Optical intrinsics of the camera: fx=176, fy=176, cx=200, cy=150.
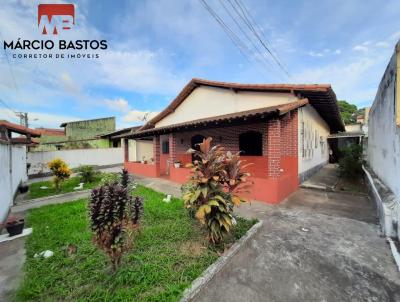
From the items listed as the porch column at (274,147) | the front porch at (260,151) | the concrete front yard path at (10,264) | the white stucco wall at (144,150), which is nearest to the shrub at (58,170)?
the concrete front yard path at (10,264)

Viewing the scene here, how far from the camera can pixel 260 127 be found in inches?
304

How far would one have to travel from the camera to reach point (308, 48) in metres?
9.38

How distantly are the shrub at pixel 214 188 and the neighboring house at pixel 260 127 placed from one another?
315 centimetres

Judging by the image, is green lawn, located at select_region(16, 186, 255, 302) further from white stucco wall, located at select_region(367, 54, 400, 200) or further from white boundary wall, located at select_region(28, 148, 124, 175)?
white boundary wall, located at select_region(28, 148, 124, 175)

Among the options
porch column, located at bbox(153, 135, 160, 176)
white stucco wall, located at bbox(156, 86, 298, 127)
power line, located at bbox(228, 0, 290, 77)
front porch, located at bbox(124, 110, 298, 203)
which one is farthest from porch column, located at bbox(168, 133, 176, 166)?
power line, located at bbox(228, 0, 290, 77)

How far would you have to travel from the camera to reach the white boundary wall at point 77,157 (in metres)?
13.3

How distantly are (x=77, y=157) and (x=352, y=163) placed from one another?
20.3m

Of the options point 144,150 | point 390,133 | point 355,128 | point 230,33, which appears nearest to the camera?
point 390,133

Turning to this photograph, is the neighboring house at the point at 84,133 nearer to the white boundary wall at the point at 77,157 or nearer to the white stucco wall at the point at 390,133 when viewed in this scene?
the white boundary wall at the point at 77,157

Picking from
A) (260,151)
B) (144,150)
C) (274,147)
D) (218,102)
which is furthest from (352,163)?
(144,150)

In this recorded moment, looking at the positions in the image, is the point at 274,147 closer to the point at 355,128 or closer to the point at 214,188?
the point at 214,188

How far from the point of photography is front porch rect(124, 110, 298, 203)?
236 inches

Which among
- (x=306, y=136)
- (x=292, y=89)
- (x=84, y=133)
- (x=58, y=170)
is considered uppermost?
(x=84, y=133)

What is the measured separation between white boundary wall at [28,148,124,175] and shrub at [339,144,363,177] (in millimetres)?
19496
